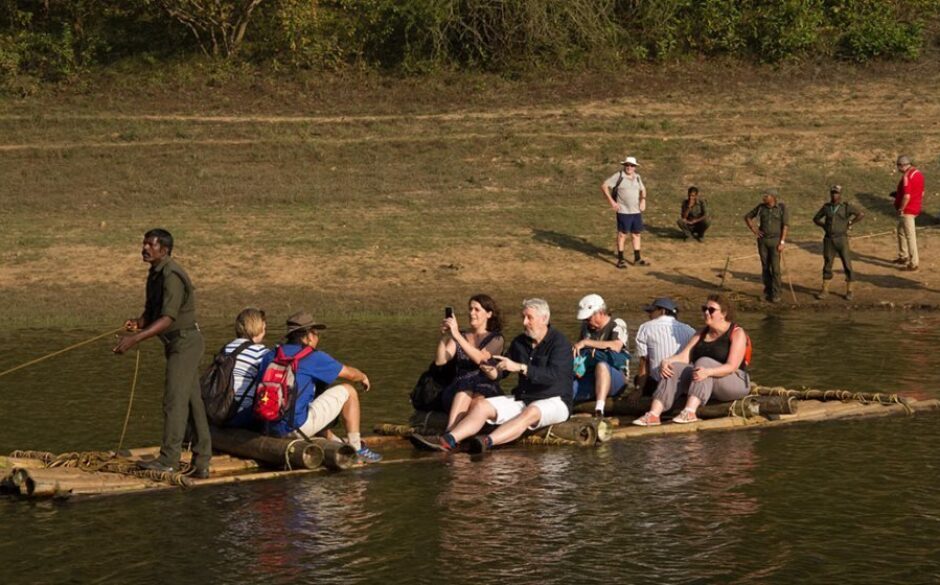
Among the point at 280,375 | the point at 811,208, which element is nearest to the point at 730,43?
the point at 811,208

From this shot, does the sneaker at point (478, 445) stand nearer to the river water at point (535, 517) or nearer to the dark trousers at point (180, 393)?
the river water at point (535, 517)

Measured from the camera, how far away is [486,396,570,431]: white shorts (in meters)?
13.9

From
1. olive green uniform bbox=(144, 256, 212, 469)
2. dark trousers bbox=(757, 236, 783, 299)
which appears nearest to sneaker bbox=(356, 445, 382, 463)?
olive green uniform bbox=(144, 256, 212, 469)

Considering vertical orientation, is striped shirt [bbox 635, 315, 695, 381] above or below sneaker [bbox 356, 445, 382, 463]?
above

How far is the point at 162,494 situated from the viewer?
40.1 ft

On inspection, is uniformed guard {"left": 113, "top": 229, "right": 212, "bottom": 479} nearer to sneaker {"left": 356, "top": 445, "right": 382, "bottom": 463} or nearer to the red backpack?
the red backpack

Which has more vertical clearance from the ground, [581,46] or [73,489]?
[581,46]

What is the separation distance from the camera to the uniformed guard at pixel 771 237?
2377cm

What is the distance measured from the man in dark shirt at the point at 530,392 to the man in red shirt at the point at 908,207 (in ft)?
41.2

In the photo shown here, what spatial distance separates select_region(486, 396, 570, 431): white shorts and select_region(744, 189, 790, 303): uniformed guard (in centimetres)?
1052

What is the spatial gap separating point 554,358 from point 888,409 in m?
3.71

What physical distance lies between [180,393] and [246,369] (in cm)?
90

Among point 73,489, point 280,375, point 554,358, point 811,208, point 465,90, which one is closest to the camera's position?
point 73,489

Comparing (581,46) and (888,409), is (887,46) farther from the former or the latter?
(888,409)
